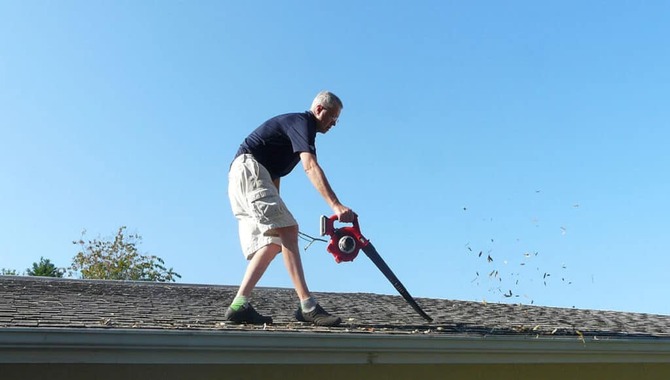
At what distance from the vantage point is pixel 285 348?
382cm

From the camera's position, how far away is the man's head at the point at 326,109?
14.4 feet

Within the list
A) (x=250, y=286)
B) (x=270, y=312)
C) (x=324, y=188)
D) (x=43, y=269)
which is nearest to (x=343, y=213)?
(x=324, y=188)

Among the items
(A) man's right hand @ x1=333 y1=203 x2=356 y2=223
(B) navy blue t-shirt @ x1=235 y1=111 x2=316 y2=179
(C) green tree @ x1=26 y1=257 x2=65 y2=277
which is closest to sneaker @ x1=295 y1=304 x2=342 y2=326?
(A) man's right hand @ x1=333 y1=203 x2=356 y2=223

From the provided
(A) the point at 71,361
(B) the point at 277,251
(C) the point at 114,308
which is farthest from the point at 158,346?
(C) the point at 114,308

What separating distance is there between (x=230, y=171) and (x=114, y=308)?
1.47 metres

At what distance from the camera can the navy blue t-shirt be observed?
170 inches

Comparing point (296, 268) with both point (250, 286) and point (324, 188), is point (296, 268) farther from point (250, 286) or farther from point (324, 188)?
point (324, 188)

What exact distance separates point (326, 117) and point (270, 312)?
2016 millimetres

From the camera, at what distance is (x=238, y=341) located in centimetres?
369

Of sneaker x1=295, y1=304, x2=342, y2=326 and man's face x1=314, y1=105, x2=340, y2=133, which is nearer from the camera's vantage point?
sneaker x1=295, y1=304, x2=342, y2=326

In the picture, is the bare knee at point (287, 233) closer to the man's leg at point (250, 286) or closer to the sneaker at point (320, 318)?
the man's leg at point (250, 286)

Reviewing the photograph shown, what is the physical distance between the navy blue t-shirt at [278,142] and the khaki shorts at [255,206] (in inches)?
3.3

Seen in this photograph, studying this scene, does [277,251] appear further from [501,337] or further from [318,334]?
[501,337]

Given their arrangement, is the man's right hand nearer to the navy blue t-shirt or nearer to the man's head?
the navy blue t-shirt
